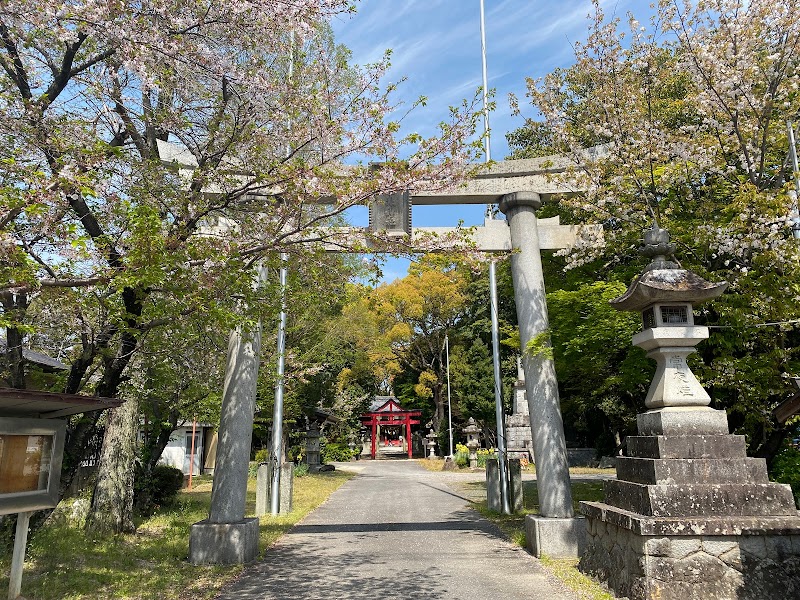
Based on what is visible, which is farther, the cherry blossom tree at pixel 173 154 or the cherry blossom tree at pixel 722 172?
the cherry blossom tree at pixel 722 172

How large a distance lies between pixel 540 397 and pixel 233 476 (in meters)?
4.90

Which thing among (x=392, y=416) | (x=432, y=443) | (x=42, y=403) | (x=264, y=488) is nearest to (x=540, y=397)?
(x=42, y=403)

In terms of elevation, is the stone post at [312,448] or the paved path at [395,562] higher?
the stone post at [312,448]

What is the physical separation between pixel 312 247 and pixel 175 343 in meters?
4.93

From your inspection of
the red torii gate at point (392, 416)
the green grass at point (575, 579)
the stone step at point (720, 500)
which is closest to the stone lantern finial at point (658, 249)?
the stone step at point (720, 500)

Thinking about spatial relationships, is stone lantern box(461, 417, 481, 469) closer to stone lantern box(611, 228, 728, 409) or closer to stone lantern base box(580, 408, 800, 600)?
stone lantern base box(580, 408, 800, 600)

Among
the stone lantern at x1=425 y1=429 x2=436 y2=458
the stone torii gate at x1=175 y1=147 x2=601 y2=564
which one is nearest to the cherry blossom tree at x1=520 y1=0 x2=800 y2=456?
the stone torii gate at x1=175 y1=147 x2=601 y2=564

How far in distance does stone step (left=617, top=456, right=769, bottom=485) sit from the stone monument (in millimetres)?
10

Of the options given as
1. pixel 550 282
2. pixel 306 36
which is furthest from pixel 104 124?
pixel 550 282

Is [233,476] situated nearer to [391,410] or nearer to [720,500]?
[720,500]

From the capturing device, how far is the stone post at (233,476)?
7418mm

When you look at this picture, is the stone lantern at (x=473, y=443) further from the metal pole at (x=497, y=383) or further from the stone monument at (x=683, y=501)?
the stone monument at (x=683, y=501)

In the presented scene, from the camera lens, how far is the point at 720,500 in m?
5.35

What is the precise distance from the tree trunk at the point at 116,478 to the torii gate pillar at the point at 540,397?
7278mm
